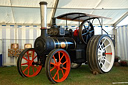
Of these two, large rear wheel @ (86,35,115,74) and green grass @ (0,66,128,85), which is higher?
large rear wheel @ (86,35,115,74)

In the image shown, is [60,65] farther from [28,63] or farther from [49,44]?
[28,63]

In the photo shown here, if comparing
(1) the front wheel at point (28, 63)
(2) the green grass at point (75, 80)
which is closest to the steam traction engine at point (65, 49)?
(1) the front wheel at point (28, 63)

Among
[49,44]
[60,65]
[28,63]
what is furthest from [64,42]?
[28,63]

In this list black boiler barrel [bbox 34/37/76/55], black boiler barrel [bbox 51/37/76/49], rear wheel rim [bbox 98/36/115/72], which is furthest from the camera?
rear wheel rim [bbox 98/36/115/72]

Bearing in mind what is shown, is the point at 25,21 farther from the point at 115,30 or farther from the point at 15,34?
the point at 115,30

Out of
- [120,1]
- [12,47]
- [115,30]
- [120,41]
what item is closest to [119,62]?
[120,41]

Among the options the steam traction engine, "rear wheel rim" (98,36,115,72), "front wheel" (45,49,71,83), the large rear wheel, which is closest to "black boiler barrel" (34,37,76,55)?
the steam traction engine

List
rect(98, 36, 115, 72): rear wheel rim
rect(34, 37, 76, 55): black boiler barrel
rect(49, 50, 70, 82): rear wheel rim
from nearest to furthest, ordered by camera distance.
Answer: rect(49, 50, 70, 82): rear wheel rim → rect(34, 37, 76, 55): black boiler barrel → rect(98, 36, 115, 72): rear wheel rim

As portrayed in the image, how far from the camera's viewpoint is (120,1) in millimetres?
5477

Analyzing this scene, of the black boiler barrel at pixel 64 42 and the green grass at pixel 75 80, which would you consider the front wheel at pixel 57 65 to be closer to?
the green grass at pixel 75 80

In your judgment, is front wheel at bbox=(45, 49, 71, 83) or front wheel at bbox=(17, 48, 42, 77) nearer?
front wheel at bbox=(45, 49, 71, 83)

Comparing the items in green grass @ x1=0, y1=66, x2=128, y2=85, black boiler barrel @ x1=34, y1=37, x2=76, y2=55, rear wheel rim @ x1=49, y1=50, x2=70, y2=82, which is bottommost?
green grass @ x1=0, y1=66, x2=128, y2=85

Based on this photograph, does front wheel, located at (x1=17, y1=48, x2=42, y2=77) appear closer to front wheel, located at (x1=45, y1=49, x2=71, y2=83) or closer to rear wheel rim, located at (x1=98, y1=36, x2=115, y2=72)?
front wheel, located at (x1=45, y1=49, x2=71, y2=83)

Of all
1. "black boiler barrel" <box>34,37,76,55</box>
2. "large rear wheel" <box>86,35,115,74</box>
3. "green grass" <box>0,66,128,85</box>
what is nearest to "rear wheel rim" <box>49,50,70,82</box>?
"green grass" <box>0,66,128,85</box>
